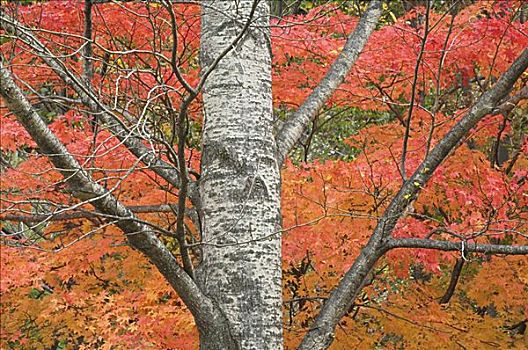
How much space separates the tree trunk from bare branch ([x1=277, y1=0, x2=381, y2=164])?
0.25m

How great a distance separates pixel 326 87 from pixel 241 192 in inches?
38.1

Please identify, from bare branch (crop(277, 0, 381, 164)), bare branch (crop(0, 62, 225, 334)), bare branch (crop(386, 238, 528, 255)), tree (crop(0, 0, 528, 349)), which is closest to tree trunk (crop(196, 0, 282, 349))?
tree (crop(0, 0, 528, 349))

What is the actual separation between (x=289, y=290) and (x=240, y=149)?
335 centimetres

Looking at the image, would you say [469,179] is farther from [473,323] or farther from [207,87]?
[207,87]

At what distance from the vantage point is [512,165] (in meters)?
5.10

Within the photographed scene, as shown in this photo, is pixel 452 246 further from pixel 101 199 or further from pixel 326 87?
pixel 101 199

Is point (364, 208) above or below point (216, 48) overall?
above

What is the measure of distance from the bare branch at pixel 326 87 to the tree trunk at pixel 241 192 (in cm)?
25

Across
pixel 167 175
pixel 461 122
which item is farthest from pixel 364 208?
pixel 167 175

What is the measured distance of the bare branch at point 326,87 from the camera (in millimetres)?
2744

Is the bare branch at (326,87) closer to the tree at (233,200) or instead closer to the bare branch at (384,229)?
the tree at (233,200)

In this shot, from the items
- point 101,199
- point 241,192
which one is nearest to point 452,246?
point 241,192

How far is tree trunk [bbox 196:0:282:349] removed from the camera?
89.0 inches

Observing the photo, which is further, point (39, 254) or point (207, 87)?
point (39, 254)
